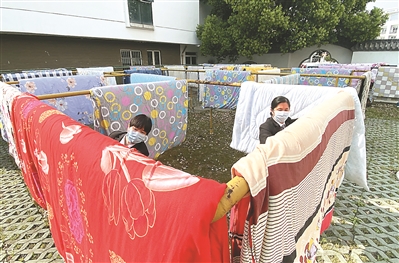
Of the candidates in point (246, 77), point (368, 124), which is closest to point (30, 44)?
point (246, 77)

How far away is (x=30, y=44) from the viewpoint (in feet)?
27.7

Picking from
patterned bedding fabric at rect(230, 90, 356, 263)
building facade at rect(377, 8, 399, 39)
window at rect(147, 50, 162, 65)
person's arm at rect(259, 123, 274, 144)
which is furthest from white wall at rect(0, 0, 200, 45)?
building facade at rect(377, 8, 399, 39)

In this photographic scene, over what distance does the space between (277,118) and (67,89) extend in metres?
3.10

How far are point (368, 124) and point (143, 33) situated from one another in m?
10.6

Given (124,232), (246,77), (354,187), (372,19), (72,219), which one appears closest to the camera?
(124,232)

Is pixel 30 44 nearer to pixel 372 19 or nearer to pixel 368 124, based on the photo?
pixel 368 124

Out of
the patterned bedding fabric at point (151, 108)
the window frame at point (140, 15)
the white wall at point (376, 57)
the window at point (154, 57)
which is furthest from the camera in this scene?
the window at point (154, 57)

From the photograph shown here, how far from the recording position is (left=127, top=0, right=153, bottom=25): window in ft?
33.7

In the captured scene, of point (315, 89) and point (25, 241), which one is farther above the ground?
point (315, 89)

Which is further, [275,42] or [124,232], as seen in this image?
[275,42]

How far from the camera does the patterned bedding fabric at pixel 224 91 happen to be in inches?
193

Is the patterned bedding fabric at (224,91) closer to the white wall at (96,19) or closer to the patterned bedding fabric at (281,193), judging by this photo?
the patterned bedding fabric at (281,193)

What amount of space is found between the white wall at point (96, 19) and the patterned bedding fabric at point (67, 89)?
6.41m

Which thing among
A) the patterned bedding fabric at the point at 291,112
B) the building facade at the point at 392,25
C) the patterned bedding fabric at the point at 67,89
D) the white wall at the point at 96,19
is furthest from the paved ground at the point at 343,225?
the building facade at the point at 392,25
